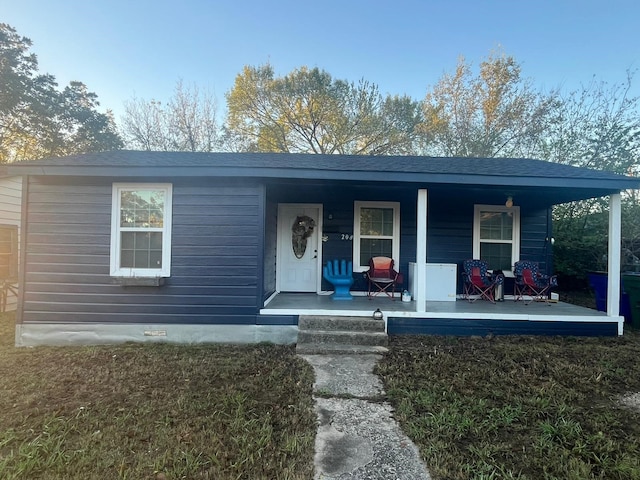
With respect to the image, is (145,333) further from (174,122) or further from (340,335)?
(174,122)

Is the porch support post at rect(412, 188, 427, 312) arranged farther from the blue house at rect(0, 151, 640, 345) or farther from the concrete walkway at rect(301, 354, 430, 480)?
the concrete walkway at rect(301, 354, 430, 480)

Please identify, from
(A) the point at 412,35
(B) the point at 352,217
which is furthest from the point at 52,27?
(A) the point at 412,35

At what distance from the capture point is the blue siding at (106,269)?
14.5 ft

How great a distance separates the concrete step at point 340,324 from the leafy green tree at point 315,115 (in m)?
11.8

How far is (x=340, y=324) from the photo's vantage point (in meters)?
4.44

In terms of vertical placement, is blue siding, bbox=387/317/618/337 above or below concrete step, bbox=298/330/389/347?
above

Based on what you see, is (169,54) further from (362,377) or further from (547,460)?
(547,460)

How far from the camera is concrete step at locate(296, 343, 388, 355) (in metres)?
4.00

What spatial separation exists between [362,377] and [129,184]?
3911 mm

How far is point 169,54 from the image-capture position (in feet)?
43.2

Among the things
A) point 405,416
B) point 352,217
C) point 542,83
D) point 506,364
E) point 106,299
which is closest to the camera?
point 405,416

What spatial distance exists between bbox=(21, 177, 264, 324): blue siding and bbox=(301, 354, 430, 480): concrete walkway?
1.81 m

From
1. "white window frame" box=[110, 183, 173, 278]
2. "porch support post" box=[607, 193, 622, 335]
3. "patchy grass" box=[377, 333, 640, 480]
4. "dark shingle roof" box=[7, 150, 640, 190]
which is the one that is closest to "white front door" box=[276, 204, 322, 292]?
"dark shingle roof" box=[7, 150, 640, 190]

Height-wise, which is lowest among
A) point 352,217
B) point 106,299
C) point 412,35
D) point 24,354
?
point 24,354
